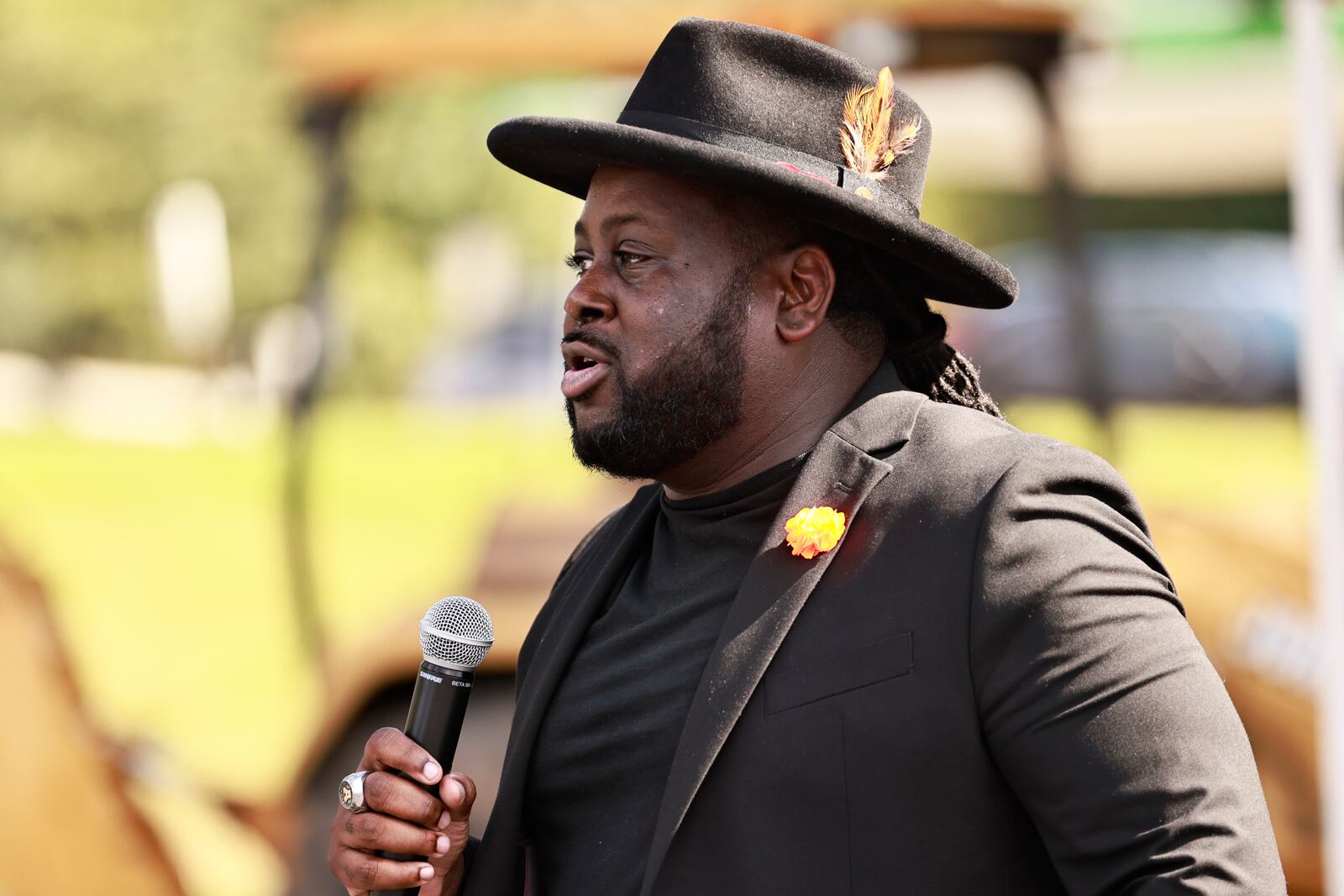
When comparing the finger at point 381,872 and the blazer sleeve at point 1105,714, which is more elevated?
the blazer sleeve at point 1105,714

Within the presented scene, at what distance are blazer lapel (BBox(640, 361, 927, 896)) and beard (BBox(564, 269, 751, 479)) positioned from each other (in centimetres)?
17

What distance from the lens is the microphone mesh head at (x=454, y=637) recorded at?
77.5 inches

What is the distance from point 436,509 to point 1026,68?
7.67ft

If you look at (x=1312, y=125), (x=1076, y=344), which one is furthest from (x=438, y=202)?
(x=1312, y=125)

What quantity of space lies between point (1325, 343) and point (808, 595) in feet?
8.85

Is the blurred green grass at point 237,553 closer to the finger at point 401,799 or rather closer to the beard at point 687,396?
the beard at point 687,396

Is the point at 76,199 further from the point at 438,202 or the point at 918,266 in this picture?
the point at 918,266

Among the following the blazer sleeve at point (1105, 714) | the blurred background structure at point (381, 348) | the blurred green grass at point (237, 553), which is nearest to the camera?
the blazer sleeve at point (1105, 714)

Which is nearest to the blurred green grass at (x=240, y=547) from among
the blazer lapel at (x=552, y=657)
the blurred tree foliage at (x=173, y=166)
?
the blurred tree foliage at (x=173, y=166)

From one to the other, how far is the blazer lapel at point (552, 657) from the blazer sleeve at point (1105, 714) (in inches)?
28.1

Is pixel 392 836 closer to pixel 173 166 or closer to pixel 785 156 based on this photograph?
pixel 785 156

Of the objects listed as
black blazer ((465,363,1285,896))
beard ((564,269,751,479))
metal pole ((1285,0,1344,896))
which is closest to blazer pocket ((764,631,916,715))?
black blazer ((465,363,1285,896))

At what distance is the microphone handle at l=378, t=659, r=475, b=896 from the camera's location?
1927 millimetres

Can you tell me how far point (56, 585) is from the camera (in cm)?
487
